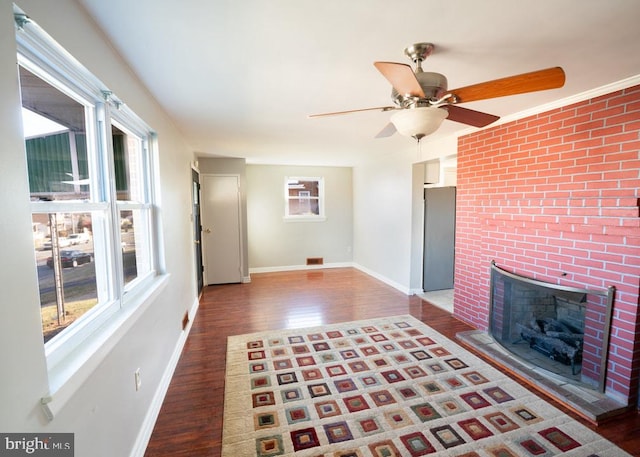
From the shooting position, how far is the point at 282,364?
2637 mm

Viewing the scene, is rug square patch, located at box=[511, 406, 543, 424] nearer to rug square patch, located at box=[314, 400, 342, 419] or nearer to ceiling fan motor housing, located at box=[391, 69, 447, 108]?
rug square patch, located at box=[314, 400, 342, 419]

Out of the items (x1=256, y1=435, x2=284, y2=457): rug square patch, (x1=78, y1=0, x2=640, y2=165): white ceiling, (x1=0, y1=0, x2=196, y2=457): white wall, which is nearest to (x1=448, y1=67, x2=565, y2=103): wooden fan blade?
(x1=78, y1=0, x2=640, y2=165): white ceiling

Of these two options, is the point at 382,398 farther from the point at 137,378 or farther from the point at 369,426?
the point at 137,378

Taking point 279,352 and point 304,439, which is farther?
point 279,352

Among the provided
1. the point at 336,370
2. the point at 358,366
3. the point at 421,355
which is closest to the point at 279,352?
the point at 336,370

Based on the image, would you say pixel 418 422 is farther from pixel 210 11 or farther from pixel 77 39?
pixel 77 39

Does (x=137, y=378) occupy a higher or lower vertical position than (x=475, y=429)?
higher

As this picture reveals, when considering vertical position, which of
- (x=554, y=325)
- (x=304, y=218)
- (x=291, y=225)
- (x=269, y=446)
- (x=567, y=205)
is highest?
(x=567, y=205)

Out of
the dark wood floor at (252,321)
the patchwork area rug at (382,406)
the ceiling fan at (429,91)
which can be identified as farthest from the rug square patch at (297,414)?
the ceiling fan at (429,91)

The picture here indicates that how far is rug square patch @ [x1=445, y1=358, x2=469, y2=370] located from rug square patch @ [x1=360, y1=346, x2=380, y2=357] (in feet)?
2.05

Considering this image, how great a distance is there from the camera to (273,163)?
5.92 m

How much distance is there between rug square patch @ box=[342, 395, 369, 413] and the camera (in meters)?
2.06

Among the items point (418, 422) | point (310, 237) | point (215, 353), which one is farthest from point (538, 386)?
point (310, 237)

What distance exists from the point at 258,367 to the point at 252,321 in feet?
3.50
